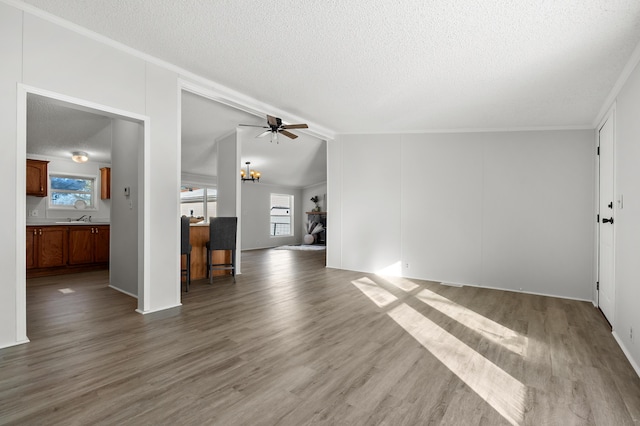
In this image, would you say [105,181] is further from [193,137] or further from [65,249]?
[193,137]

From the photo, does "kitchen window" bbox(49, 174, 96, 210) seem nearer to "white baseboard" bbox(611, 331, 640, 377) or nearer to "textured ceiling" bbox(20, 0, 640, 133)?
"textured ceiling" bbox(20, 0, 640, 133)

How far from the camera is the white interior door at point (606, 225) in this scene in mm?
3271

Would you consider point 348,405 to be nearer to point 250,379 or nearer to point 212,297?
point 250,379

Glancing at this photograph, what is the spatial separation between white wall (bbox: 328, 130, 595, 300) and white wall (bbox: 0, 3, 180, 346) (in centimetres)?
328

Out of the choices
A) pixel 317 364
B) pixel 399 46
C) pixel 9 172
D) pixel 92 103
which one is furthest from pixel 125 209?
pixel 399 46

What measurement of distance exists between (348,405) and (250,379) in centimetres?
65

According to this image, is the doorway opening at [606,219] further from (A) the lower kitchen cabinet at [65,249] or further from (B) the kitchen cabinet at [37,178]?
(B) the kitchen cabinet at [37,178]

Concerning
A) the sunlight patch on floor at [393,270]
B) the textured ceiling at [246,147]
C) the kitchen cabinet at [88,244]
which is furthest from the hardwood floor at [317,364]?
the textured ceiling at [246,147]

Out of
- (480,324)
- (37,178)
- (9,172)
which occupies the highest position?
(37,178)

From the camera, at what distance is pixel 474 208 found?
4.90m

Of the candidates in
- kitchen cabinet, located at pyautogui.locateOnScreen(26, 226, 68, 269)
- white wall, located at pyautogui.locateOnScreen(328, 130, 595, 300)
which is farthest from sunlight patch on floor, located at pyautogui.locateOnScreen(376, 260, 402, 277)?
kitchen cabinet, located at pyautogui.locateOnScreen(26, 226, 68, 269)

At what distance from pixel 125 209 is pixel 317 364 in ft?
11.3

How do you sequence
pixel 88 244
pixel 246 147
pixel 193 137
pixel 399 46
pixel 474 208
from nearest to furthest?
pixel 399 46, pixel 474 208, pixel 88 244, pixel 193 137, pixel 246 147

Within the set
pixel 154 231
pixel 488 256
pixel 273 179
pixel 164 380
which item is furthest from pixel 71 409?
pixel 273 179
